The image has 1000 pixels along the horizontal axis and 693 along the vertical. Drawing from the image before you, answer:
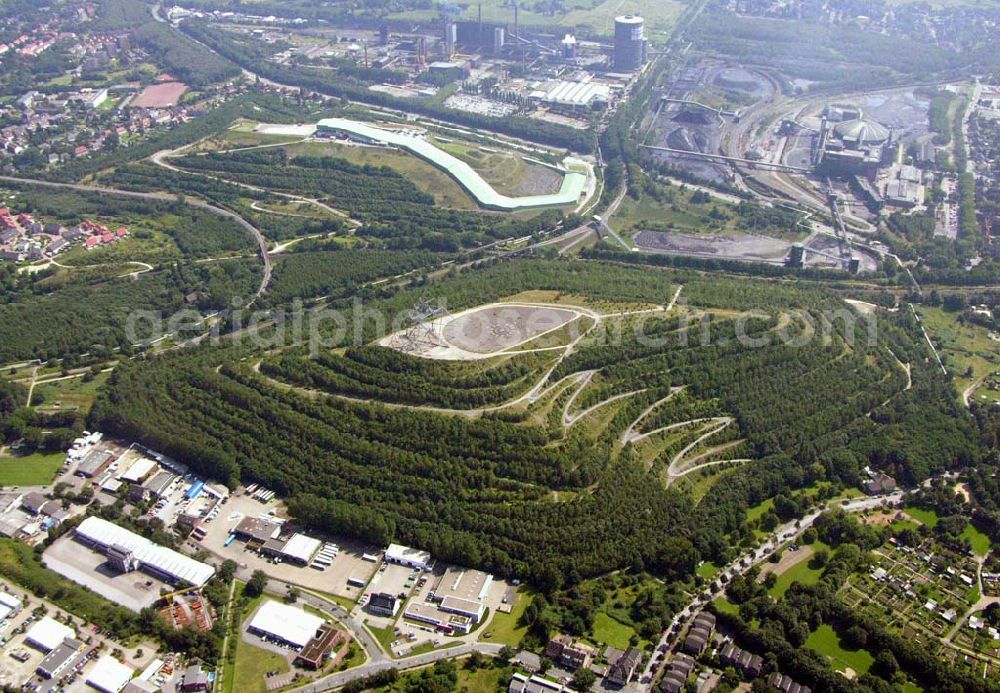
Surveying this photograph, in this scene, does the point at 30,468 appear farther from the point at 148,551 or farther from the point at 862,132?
the point at 862,132

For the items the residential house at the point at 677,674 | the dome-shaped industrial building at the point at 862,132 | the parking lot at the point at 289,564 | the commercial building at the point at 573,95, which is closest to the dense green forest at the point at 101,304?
the parking lot at the point at 289,564

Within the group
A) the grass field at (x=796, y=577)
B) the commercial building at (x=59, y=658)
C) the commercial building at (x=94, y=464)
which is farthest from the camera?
the commercial building at (x=94, y=464)

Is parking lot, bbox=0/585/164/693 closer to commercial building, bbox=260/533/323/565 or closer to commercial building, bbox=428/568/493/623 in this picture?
commercial building, bbox=260/533/323/565

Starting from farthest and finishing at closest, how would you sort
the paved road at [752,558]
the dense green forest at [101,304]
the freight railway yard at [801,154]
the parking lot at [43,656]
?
the freight railway yard at [801,154]
the dense green forest at [101,304]
the paved road at [752,558]
the parking lot at [43,656]

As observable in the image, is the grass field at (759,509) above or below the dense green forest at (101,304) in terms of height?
below

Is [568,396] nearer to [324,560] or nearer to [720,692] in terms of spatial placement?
[324,560]

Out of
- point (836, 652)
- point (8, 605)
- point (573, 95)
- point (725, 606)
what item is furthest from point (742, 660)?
point (573, 95)

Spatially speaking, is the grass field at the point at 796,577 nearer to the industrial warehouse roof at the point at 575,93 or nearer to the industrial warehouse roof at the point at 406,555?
the industrial warehouse roof at the point at 406,555
